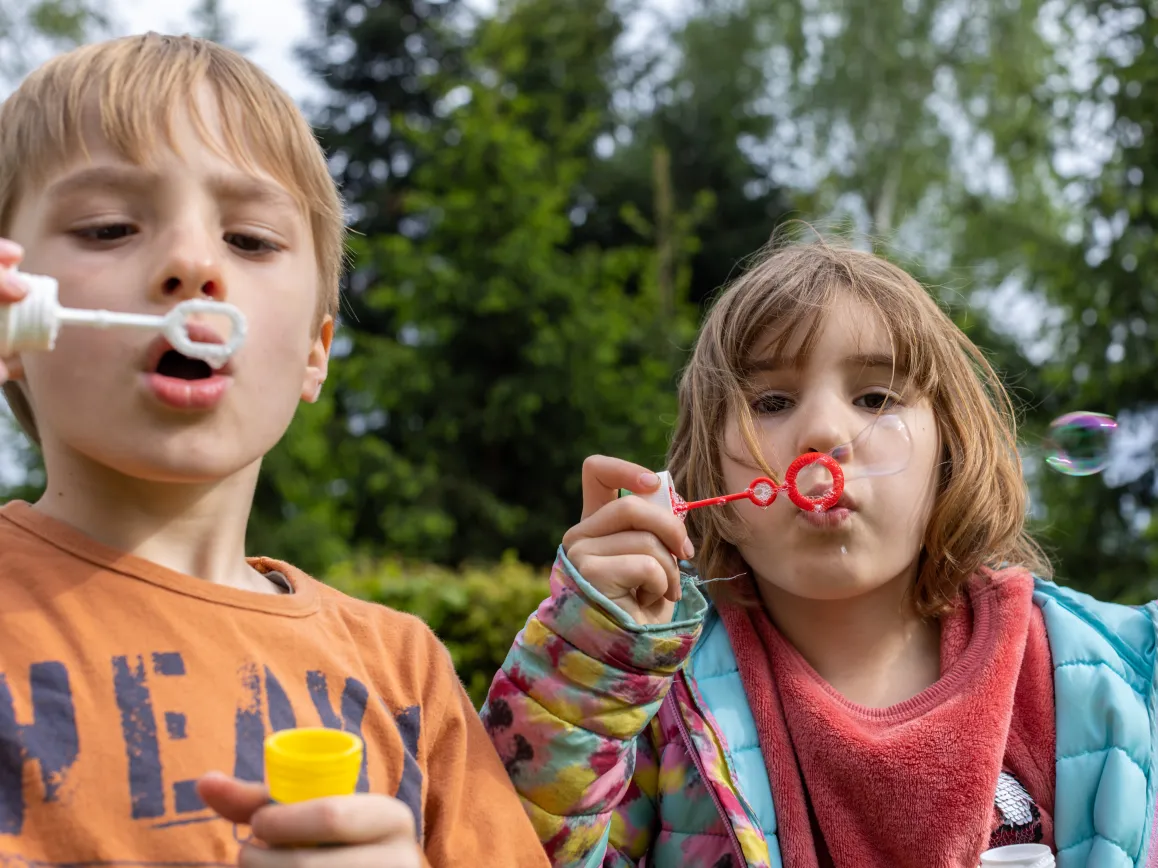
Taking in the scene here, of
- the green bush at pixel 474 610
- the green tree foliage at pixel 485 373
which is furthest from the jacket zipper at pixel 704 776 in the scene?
the green tree foliage at pixel 485 373

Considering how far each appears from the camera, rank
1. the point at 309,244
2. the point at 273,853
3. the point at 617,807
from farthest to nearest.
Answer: the point at 617,807 < the point at 309,244 < the point at 273,853

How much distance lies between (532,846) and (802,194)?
15901 mm

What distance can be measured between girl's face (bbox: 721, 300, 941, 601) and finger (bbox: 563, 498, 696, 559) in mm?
264

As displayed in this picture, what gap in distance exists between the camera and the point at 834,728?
1.78 meters

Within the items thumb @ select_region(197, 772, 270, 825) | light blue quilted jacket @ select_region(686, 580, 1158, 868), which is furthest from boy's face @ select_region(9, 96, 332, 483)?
light blue quilted jacket @ select_region(686, 580, 1158, 868)

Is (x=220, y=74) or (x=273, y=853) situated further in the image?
(x=220, y=74)

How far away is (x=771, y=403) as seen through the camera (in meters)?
1.88

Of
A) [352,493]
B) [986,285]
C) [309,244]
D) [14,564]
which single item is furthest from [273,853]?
[986,285]

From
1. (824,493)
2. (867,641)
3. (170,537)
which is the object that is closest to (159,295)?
(170,537)

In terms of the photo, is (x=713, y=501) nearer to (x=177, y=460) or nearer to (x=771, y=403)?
(x=771, y=403)

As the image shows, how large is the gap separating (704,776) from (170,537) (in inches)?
33.8

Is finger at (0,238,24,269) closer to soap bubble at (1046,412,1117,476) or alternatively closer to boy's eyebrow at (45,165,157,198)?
boy's eyebrow at (45,165,157,198)

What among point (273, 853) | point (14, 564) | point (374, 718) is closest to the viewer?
point (273, 853)

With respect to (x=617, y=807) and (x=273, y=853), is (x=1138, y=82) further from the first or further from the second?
(x=273, y=853)
